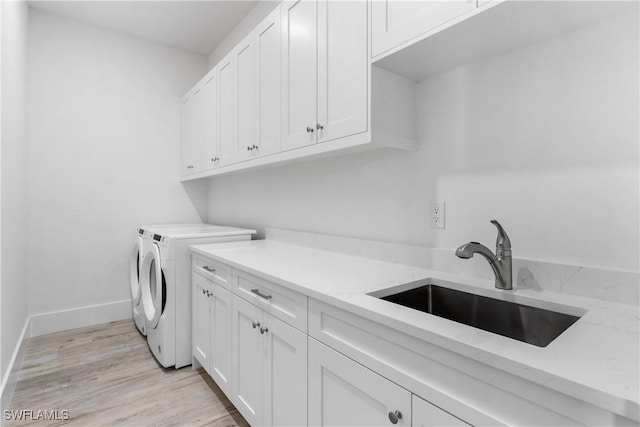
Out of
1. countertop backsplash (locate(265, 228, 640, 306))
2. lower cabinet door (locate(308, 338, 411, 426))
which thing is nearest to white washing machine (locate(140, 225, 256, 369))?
countertop backsplash (locate(265, 228, 640, 306))

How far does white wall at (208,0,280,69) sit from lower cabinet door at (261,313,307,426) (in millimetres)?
2382

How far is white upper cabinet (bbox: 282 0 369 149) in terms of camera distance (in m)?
1.39

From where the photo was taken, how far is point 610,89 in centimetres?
103

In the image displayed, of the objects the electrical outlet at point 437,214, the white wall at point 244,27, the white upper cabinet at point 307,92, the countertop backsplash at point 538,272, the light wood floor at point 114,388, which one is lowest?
the light wood floor at point 114,388

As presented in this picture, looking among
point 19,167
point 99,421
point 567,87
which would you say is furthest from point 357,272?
point 19,167

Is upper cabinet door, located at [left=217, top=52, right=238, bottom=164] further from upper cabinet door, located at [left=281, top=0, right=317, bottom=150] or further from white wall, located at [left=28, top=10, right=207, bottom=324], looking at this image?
white wall, located at [left=28, top=10, right=207, bottom=324]

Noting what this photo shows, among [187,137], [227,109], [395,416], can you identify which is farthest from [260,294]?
[187,137]

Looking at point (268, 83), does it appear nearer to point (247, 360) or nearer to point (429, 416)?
point (247, 360)

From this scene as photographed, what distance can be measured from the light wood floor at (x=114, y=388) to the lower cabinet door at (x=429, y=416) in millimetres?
1261

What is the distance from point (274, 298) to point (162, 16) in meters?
2.84

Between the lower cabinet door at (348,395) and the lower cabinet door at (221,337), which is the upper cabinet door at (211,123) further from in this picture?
the lower cabinet door at (348,395)

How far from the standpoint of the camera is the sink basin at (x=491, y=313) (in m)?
1.04

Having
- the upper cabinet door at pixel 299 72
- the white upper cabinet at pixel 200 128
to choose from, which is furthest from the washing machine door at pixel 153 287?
the upper cabinet door at pixel 299 72

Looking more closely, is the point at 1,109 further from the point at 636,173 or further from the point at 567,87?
the point at 636,173
